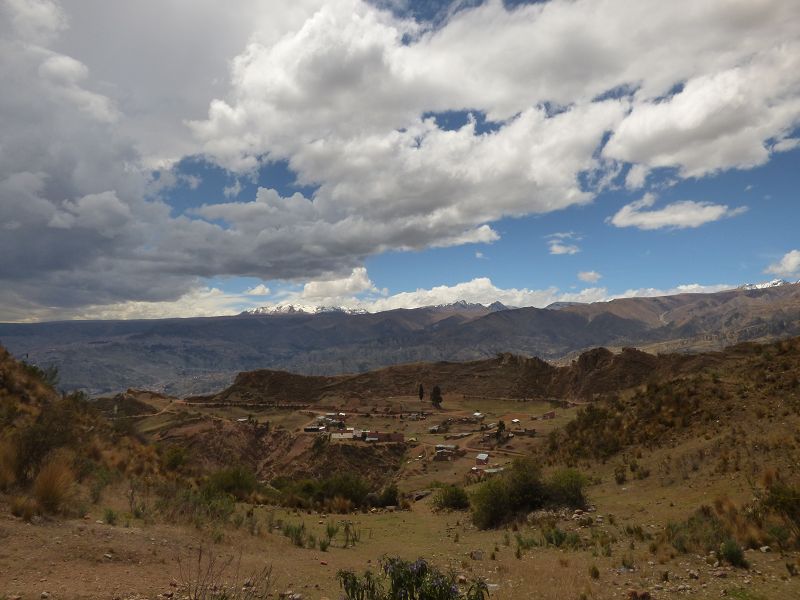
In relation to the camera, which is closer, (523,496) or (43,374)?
(523,496)

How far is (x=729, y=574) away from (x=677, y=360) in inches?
4079

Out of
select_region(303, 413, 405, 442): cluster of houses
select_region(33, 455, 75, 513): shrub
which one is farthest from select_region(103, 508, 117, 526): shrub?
select_region(303, 413, 405, 442): cluster of houses

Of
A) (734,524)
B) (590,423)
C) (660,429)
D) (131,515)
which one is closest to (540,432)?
(590,423)

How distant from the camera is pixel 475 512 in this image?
2395 centimetres

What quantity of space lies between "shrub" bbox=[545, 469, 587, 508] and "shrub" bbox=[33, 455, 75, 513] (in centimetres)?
1960

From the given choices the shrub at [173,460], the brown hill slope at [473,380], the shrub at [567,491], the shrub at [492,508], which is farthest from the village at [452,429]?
the shrub at [173,460]

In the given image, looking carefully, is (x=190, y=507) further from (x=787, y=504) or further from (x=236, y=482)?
(x=787, y=504)

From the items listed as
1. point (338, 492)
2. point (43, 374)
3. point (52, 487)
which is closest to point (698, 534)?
point (52, 487)

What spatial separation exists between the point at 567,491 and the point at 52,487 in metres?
20.2

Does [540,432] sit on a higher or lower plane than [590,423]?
lower

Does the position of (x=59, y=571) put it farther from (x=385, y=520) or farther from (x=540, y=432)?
(x=540, y=432)

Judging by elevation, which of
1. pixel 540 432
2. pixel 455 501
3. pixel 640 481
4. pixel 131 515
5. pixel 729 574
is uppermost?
pixel 131 515

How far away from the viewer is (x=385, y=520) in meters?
25.8

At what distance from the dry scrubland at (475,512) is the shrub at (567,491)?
7cm
